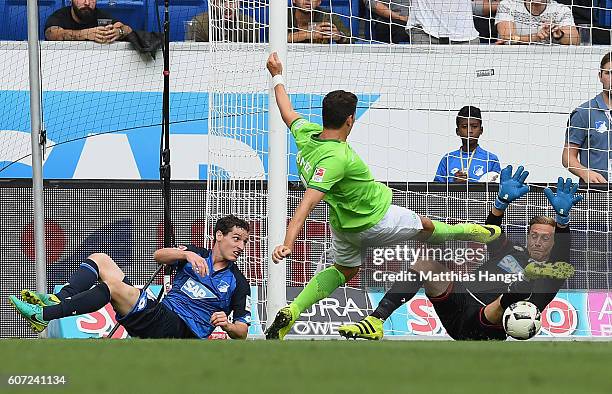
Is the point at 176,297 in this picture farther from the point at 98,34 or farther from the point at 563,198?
the point at 98,34

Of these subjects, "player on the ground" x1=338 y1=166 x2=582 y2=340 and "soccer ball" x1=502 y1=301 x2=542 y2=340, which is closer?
"soccer ball" x1=502 y1=301 x2=542 y2=340

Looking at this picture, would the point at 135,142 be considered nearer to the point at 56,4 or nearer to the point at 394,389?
the point at 56,4

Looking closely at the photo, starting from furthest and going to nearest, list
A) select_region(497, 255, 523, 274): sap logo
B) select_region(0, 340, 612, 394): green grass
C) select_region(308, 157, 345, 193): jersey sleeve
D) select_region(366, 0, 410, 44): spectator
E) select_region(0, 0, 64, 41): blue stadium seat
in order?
select_region(0, 0, 64, 41): blue stadium seat
select_region(366, 0, 410, 44): spectator
select_region(497, 255, 523, 274): sap logo
select_region(308, 157, 345, 193): jersey sleeve
select_region(0, 340, 612, 394): green grass

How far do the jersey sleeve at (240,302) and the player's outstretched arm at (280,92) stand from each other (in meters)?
1.04

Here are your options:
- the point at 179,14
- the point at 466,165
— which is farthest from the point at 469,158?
the point at 179,14

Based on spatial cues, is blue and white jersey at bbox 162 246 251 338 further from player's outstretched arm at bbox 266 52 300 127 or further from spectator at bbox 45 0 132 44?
spectator at bbox 45 0 132 44

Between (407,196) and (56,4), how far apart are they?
4667mm

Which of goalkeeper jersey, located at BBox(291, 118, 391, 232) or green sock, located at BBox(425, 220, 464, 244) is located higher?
goalkeeper jersey, located at BBox(291, 118, 391, 232)

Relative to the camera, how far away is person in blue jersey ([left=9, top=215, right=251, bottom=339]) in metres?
7.00

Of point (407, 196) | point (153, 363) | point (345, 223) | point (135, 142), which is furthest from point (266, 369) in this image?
point (135, 142)

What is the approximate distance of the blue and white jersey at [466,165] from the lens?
353 inches

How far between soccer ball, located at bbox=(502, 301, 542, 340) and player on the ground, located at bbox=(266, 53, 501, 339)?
19.4 inches

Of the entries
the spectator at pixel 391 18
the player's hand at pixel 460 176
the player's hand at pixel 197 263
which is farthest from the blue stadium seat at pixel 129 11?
the player's hand at pixel 197 263

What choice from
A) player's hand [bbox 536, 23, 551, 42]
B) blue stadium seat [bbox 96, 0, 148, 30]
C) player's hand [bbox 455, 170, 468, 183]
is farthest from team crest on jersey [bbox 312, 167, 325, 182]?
blue stadium seat [bbox 96, 0, 148, 30]
